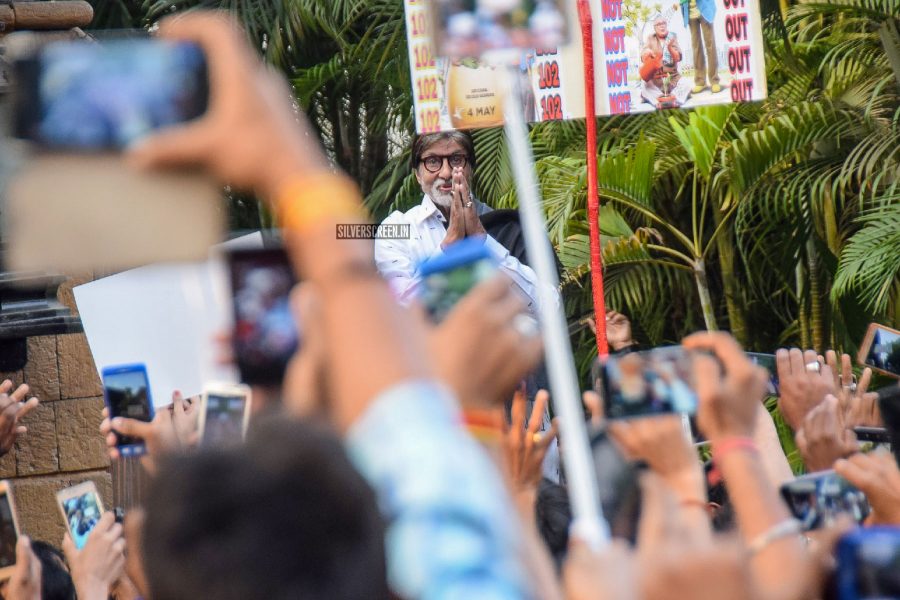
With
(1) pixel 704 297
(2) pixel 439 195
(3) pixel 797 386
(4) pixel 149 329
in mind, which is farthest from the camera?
(1) pixel 704 297

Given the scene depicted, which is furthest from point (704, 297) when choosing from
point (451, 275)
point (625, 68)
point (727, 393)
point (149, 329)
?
point (451, 275)

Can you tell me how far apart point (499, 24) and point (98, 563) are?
1540 mm

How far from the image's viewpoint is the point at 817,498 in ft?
5.84

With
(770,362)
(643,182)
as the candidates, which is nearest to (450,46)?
(770,362)

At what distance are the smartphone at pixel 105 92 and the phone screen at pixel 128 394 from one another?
5.37 ft

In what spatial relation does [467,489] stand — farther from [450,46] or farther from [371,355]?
[450,46]

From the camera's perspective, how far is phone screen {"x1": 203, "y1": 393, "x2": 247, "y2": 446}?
91.0 inches

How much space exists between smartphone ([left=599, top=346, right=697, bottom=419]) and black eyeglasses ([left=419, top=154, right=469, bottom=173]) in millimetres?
2945

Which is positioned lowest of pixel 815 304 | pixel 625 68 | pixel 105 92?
pixel 815 304

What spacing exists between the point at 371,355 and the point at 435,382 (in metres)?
0.05

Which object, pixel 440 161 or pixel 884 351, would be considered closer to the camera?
pixel 884 351

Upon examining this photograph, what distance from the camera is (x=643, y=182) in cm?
761

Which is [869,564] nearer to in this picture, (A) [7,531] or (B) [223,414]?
(B) [223,414]

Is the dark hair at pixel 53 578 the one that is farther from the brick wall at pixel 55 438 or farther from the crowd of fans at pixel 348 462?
the brick wall at pixel 55 438
